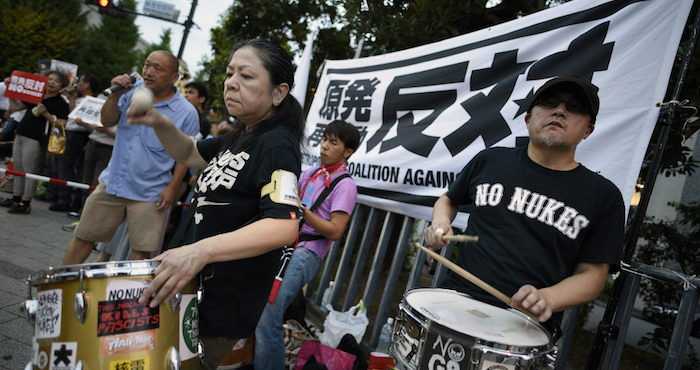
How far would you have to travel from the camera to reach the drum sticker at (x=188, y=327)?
61.5 inches

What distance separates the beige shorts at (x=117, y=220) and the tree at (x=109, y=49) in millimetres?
30046

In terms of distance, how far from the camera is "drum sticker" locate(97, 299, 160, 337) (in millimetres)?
1403

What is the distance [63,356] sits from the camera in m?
1.40

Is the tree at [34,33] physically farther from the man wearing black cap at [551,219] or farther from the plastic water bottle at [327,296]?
the man wearing black cap at [551,219]

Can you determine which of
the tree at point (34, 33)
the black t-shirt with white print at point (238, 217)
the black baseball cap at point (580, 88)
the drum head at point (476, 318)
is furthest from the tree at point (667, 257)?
the tree at point (34, 33)

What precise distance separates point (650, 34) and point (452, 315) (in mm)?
1955

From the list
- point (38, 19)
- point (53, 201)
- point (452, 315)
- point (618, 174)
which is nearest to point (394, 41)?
point (618, 174)

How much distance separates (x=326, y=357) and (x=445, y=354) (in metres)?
2.02

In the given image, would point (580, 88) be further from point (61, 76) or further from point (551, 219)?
point (61, 76)

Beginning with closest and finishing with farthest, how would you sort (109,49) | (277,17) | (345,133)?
(345,133) < (277,17) < (109,49)

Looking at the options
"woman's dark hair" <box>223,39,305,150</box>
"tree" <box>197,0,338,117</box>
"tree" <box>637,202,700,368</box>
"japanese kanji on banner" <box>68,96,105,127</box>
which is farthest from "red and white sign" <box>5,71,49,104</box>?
"tree" <box>637,202,700,368</box>

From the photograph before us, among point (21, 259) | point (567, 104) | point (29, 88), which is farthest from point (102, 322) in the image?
point (29, 88)

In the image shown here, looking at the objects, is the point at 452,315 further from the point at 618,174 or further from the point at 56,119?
→ the point at 56,119

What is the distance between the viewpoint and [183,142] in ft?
7.23
